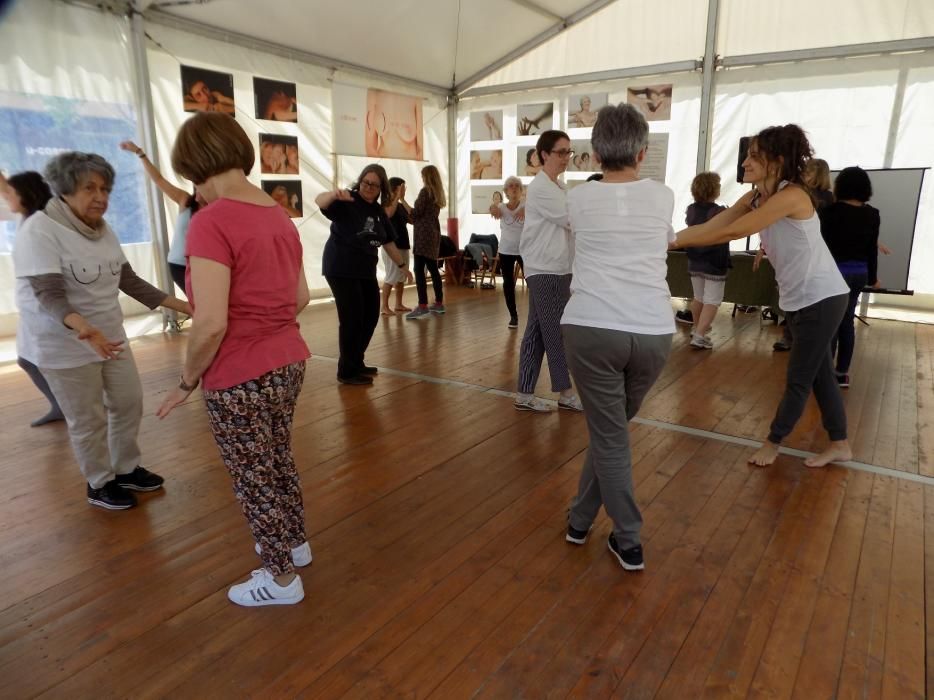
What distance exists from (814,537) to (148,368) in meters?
4.70

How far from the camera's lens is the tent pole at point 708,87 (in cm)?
766

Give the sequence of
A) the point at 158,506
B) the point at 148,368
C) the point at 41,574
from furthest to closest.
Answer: the point at 148,368 < the point at 158,506 < the point at 41,574

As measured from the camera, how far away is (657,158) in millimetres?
8430

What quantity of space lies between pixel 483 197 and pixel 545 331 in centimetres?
680

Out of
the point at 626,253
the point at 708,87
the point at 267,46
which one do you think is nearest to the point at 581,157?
the point at 708,87

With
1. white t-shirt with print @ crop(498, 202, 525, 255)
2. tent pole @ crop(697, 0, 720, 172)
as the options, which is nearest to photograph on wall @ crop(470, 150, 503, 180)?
tent pole @ crop(697, 0, 720, 172)

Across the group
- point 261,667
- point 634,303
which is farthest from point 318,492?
point 634,303

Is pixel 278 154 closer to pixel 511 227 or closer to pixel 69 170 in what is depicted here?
pixel 511 227

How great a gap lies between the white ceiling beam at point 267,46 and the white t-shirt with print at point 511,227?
3532mm

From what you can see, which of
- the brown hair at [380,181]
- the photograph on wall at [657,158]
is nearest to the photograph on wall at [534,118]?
the photograph on wall at [657,158]

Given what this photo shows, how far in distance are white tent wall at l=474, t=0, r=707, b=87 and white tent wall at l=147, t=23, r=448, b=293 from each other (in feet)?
6.06

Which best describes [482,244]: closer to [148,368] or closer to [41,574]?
[148,368]

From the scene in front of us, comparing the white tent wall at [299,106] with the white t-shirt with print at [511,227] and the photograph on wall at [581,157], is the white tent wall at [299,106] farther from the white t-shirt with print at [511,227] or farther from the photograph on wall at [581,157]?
the white t-shirt with print at [511,227]

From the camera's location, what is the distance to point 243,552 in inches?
93.0
